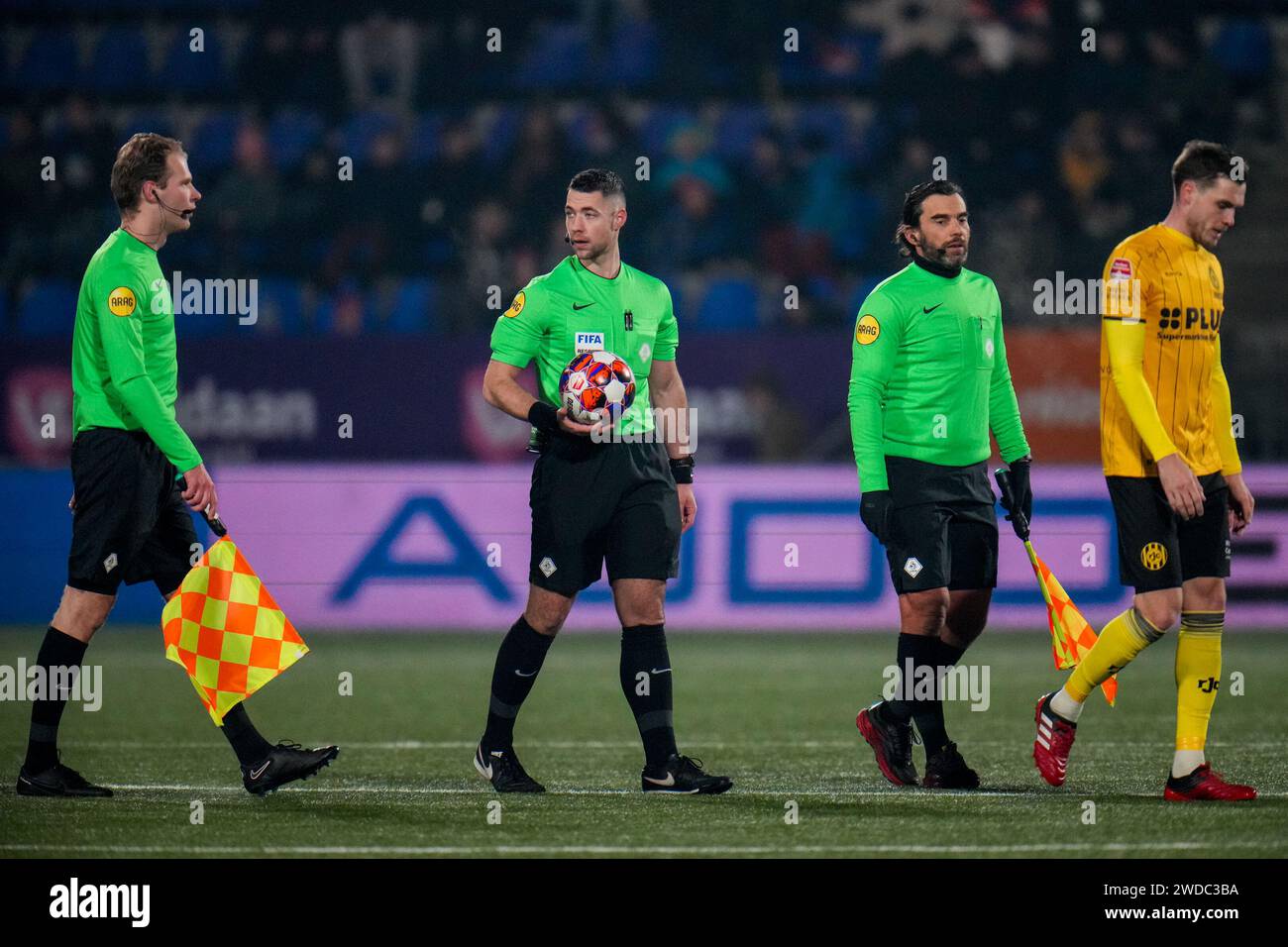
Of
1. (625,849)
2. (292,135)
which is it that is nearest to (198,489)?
(625,849)

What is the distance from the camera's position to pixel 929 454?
6203 mm

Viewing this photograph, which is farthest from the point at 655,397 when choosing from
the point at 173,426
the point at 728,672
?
the point at 728,672

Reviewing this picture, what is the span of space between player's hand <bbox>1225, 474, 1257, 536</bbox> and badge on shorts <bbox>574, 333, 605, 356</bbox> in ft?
7.01

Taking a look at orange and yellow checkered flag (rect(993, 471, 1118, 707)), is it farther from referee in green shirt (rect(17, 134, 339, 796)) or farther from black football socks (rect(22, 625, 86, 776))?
black football socks (rect(22, 625, 86, 776))

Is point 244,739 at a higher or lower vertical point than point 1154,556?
lower

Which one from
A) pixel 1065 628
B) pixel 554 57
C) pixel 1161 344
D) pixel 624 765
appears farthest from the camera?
pixel 554 57

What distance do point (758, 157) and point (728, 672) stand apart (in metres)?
6.46

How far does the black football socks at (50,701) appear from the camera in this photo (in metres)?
5.99

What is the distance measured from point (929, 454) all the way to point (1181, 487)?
0.87 metres

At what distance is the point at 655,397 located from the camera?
641 centimetres

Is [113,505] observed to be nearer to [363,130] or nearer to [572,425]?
[572,425]

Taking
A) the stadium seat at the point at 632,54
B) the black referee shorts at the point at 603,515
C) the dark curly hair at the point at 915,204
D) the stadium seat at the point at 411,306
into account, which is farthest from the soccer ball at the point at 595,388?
the stadium seat at the point at 632,54

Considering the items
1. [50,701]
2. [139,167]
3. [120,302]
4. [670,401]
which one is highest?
[139,167]

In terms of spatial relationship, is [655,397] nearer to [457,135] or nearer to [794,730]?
[794,730]
